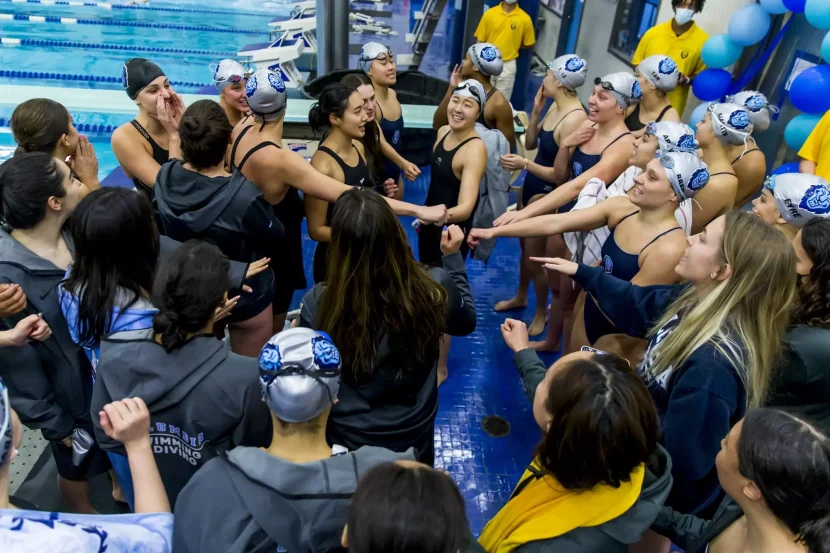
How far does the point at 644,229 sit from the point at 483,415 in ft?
4.47

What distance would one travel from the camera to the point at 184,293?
4.96ft

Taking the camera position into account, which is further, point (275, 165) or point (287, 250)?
point (287, 250)

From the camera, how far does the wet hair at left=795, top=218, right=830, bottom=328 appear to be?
6.23 feet

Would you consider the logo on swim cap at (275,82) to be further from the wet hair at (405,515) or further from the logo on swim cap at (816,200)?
the logo on swim cap at (816,200)

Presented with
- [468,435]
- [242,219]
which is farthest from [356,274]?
[468,435]

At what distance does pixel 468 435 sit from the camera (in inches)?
117

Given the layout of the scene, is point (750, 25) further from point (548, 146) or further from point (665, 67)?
point (548, 146)

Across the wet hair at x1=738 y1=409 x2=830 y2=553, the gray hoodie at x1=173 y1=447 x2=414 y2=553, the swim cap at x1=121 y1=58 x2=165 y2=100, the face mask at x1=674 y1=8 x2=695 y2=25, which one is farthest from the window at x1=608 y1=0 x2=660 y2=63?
the gray hoodie at x1=173 y1=447 x2=414 y2=553

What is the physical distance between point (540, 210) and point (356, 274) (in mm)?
1714

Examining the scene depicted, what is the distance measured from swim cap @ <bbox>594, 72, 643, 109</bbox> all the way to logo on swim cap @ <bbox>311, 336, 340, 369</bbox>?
258 centimetres

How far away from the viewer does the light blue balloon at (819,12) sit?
13.0ft

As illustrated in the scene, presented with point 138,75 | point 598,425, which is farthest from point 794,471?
point 138,75

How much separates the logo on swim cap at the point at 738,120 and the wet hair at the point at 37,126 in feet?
10.5

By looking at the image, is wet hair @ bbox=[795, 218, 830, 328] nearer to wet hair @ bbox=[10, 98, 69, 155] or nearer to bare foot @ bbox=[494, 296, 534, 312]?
bare foot @ bbox=[494, 296, 534, 312]
